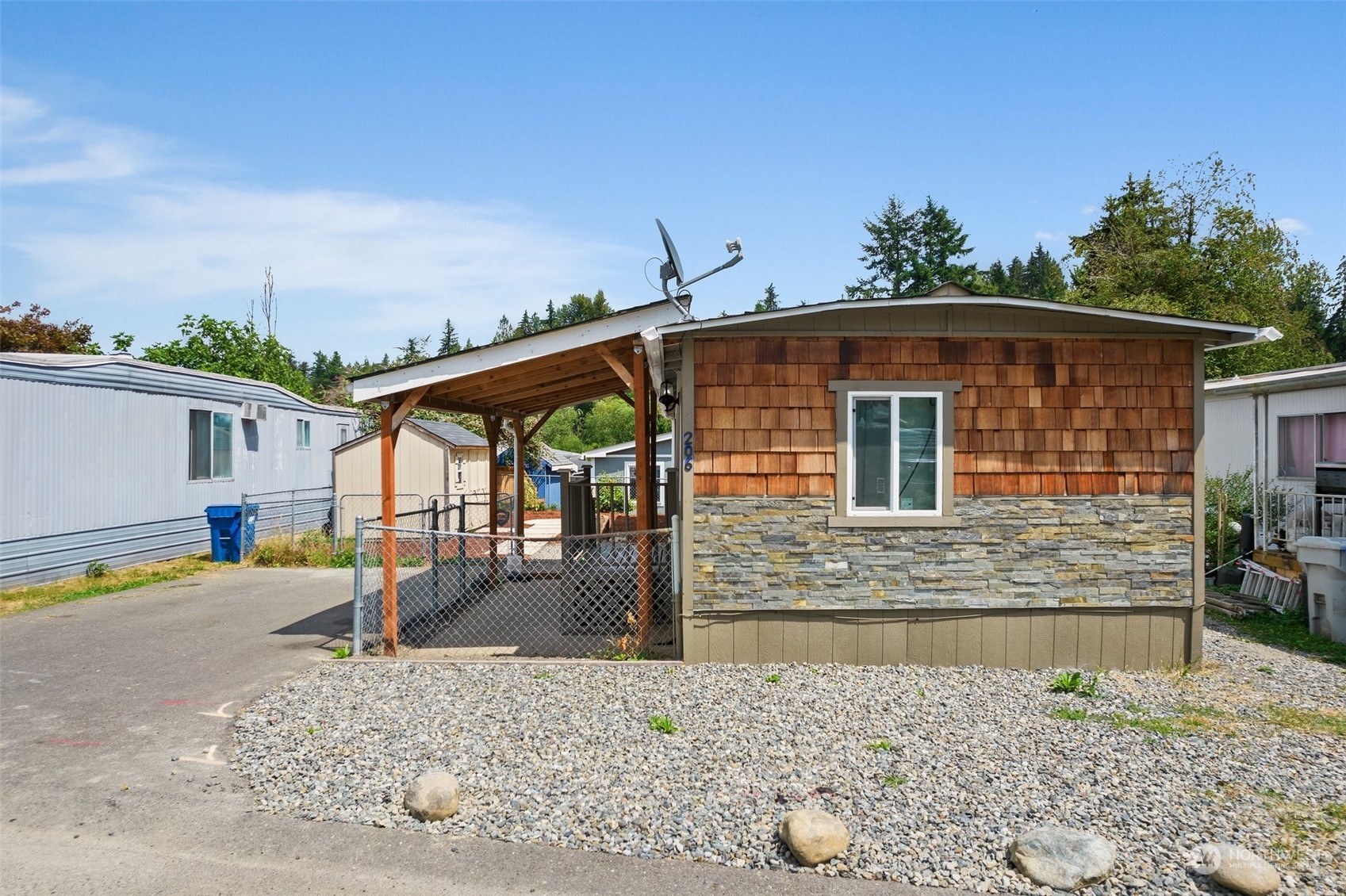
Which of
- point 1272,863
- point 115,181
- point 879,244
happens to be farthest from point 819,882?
point 879,244

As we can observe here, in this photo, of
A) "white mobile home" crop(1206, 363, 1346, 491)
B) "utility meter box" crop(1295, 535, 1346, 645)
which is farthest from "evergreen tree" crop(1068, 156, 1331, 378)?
"utility meter box" crop(1295, 535, 1346, 645)

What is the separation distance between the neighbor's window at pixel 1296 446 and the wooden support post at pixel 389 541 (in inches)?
445

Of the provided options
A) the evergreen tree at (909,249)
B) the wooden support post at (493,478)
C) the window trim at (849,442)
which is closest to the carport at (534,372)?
the window trim at (849,442)

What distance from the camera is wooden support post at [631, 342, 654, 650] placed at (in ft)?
24.0

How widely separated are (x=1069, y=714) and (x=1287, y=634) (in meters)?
4.53

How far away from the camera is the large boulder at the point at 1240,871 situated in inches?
136

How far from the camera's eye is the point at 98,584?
11.8 metres

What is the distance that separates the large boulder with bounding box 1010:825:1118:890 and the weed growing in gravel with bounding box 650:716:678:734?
2198 millimetres

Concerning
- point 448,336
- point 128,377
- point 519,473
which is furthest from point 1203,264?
point 448,336

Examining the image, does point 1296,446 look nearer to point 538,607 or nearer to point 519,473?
point 538,607

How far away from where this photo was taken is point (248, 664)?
7.53 metres

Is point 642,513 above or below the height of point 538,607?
above

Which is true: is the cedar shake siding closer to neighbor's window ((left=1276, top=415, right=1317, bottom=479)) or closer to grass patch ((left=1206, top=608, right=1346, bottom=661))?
grass patch ((left=1206, top=608, right=1346, bottom=661))

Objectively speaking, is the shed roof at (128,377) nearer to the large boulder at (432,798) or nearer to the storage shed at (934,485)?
the storage shed at (934,485)
